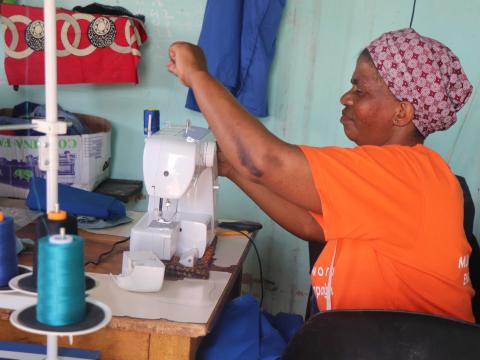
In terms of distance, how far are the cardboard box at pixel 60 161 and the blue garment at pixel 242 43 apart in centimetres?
50

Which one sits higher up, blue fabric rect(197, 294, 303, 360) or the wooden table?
the wooden table

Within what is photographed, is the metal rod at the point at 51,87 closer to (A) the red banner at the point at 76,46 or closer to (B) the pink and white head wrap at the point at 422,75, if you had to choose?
(B) the pink and white head wrap at the point at 422,75

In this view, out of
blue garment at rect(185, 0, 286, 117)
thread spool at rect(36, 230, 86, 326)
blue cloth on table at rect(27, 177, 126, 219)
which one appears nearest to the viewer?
thread spool at rect(36, 230, 86, 326)

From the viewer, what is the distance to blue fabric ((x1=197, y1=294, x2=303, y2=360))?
1.46 metres

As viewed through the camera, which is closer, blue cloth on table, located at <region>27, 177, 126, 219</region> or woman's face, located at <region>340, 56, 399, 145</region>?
woman's face, located at <region>340, 56, 399, 145</region>

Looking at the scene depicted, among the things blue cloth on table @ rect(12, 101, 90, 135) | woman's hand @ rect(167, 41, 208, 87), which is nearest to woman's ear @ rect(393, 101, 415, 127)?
woman's hand @ rect(167, 41, 208, 87)

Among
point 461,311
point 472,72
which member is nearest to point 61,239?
point 461,311

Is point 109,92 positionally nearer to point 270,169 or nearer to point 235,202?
point 235,202

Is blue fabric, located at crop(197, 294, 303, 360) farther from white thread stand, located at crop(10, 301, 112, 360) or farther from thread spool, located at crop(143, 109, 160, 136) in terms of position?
thread spool, located at crop(143, 109, 160, 136)

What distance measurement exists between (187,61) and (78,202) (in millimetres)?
842

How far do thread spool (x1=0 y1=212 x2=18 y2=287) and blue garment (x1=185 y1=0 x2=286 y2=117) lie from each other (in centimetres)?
123

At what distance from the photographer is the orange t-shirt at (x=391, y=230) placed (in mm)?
1230

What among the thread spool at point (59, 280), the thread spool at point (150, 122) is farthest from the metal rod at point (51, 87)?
the thread spool at point (150, 122)

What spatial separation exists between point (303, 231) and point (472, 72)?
47.8 inches
